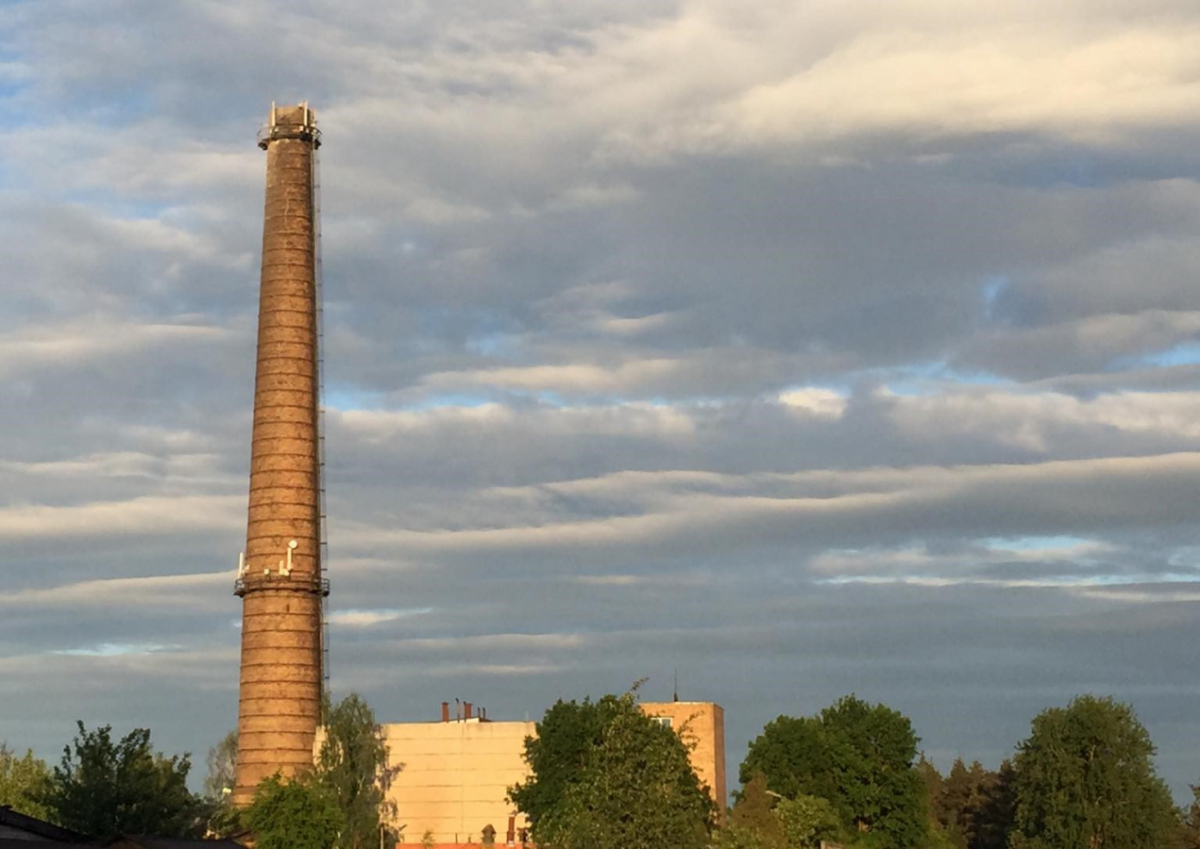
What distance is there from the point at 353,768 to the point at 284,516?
14.9 metres

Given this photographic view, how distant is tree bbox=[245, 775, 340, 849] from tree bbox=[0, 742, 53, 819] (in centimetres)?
975

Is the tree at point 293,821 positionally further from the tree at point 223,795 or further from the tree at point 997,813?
the tree at point 997,813

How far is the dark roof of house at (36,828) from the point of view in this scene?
5075 centimetres

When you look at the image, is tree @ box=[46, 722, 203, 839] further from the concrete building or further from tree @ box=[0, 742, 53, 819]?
the concrete building

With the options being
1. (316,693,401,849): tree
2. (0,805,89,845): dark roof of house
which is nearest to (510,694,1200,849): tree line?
(316,693,401,849): tree

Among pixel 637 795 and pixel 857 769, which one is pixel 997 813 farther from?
pixel 637 795

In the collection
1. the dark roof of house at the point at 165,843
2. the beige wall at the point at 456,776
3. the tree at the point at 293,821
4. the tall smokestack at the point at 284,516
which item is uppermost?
the tall smokestack at the point at 284,516

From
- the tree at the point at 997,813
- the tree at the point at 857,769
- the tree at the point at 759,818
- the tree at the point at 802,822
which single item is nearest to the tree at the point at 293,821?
the tree at the point at 759,818

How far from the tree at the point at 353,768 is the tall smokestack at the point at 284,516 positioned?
1.69 meters

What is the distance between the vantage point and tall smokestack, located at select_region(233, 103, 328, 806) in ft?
331

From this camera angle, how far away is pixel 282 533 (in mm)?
102312

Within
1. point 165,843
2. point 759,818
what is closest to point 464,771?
point 759,818

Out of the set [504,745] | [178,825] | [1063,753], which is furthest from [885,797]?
[178,825]

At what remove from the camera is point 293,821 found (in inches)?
3312
